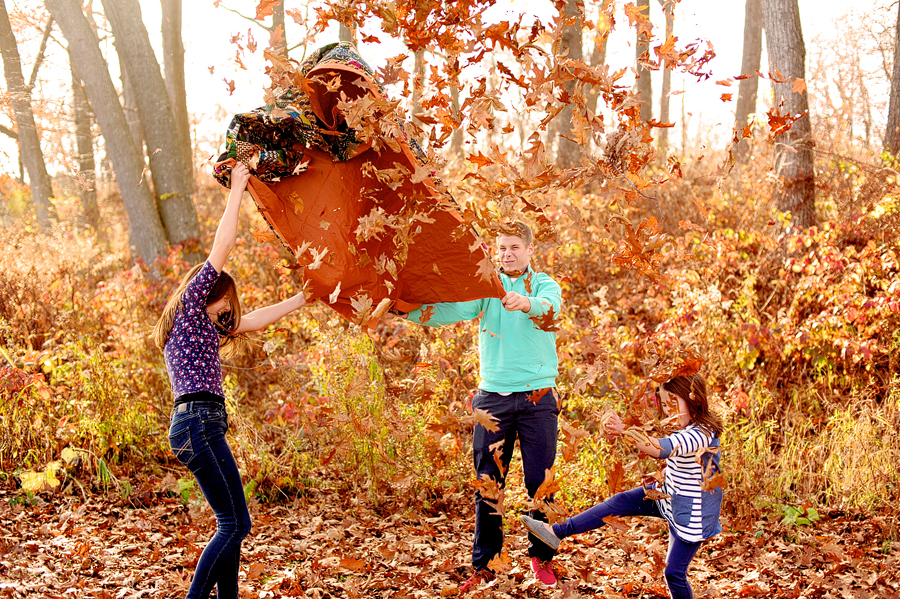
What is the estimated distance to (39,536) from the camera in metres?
4.38

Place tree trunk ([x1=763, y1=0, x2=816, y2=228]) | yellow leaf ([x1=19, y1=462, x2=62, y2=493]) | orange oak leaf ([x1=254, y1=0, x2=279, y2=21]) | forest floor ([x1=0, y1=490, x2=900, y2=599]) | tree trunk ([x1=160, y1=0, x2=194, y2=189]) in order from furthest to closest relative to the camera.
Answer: tree trunk ([x1=160, y1=0, x2=194, y2=189]) < tree trunk ([x1=763, y1=0, x2=816, y2=228]) < yellow leaf ([x1=19, y1=462, x2=62, y2=493]) < forest floor ([x1=0, y1=490, x2=900, y2=599]) < orange oak leaf ([x1=254, y1=0, x2=279, y2=21])

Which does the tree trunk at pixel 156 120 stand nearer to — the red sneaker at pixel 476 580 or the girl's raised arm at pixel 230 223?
the girl's raised arm at pixel 230 223

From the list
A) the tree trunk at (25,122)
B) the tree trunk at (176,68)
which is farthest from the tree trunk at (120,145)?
the tree trunk at (25,122)

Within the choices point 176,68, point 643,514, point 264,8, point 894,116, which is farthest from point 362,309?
point 176,68

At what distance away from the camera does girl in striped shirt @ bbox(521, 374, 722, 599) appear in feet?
9.88

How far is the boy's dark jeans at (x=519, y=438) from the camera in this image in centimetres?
340

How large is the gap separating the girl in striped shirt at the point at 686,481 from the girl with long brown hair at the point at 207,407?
6.16ft

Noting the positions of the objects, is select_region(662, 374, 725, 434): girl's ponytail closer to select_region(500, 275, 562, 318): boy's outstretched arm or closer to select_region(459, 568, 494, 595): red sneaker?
select_region(500, 275, 562, 318): boy's outstretched arm

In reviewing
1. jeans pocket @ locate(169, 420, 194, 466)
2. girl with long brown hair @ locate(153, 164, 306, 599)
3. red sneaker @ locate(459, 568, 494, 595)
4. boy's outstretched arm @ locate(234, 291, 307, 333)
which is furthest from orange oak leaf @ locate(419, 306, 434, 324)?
red sneaker @ locate(459, 568, 494, 595)

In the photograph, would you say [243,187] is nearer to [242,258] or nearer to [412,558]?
[412,558]

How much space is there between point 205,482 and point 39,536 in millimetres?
2325

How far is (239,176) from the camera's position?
9.89 ft

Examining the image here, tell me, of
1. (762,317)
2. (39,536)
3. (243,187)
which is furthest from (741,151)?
(39,536)

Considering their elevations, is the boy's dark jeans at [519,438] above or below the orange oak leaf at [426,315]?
below
